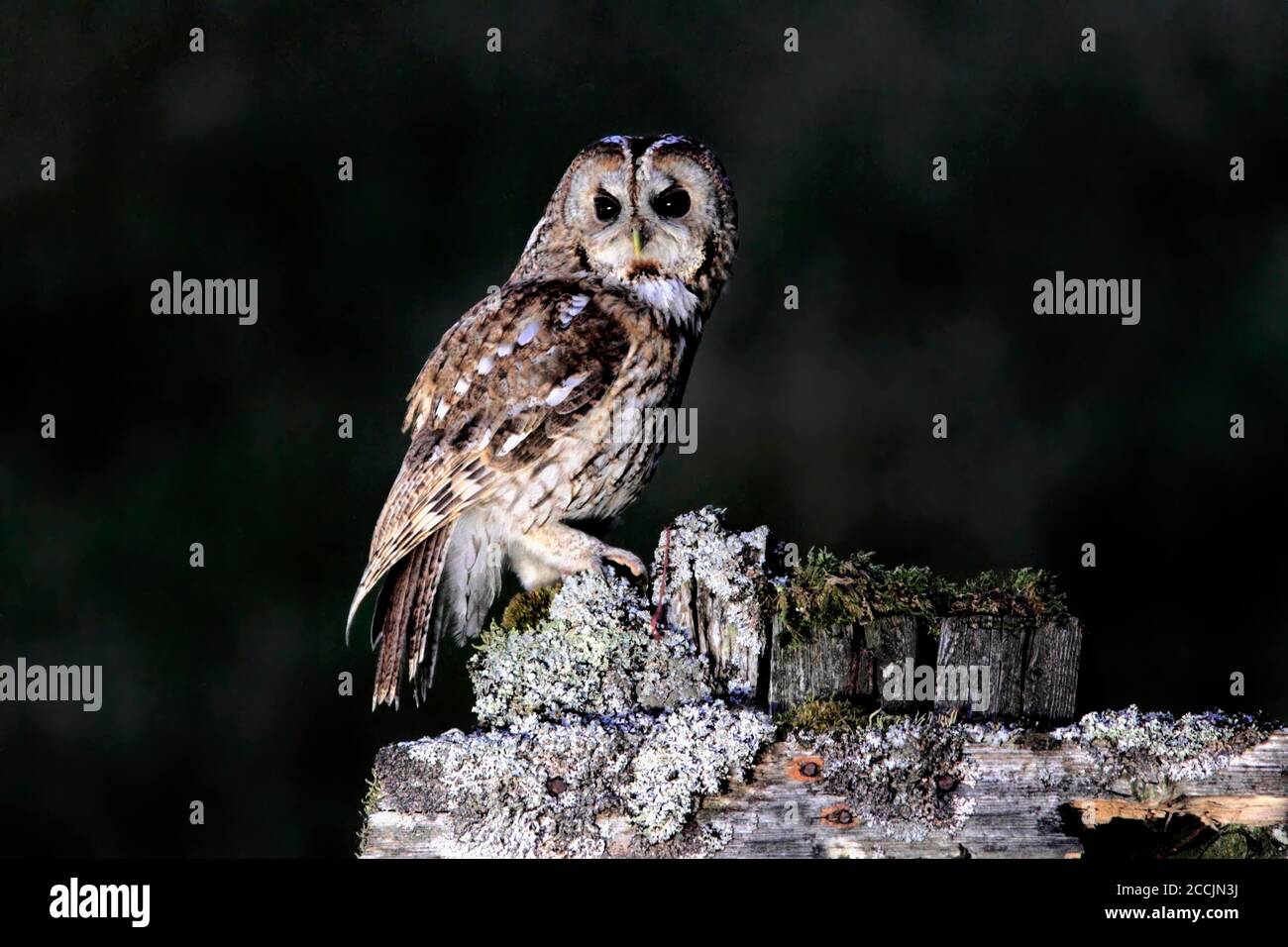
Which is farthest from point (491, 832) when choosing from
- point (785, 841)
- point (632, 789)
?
point (785, 841)

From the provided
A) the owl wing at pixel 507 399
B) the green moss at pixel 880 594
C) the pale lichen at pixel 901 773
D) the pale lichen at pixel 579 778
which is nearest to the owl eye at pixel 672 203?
the owl wing at pixel 507 399

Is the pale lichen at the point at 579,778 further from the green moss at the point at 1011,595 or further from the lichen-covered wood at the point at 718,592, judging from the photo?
the green moss at the point at 1011,595

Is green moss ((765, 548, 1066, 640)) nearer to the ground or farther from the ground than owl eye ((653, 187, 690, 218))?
nearer to the ground

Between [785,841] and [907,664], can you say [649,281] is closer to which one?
[907,664]

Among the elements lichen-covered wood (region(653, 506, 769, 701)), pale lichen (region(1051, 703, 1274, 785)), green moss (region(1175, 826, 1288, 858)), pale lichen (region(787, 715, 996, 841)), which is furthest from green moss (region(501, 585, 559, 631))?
green moss (region(1175, 826, 1288, 858))

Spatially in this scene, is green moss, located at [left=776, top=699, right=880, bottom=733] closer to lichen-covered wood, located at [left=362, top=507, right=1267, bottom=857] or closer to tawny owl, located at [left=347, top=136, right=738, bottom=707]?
lichen-covered wood, located at [left=362, top=507, right=1267, bottom=857]
